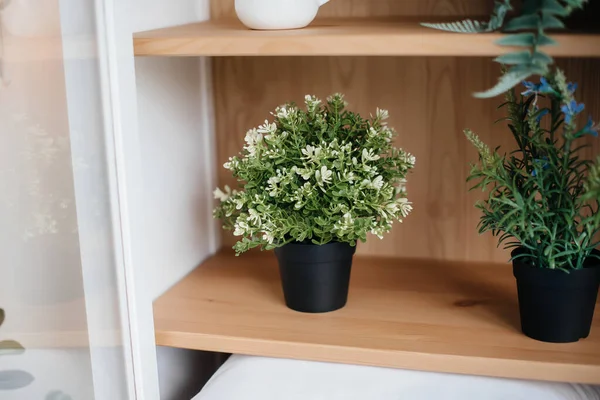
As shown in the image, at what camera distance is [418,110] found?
1273 mm

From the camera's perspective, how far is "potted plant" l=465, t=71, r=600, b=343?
918 millimetres

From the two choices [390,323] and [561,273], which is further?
[390,323]

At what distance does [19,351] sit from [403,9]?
817 mm

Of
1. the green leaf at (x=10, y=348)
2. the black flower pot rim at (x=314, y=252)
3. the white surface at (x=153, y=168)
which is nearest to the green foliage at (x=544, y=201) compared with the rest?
the black flower pot rim at (x=314, y=252)

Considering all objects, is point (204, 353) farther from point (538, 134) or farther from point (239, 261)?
point (538, 134)

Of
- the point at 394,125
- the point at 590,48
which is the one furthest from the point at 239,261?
the point at 590,48

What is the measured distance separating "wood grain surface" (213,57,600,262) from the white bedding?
37 centimetres

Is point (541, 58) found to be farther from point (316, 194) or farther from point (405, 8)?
point (405, 8)

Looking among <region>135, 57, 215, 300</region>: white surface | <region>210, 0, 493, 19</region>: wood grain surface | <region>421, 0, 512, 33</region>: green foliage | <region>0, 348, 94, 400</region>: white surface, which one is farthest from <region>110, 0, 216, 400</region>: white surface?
<region>421, 0, 512, 33</region>: green foliage

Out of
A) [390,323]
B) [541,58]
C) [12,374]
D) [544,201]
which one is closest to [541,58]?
[541,58]

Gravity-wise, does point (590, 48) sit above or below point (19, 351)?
above

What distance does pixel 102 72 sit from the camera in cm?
88

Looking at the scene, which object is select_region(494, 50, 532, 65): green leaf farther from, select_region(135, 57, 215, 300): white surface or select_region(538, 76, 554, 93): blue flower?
select_region(135, 57, 215, 300): white surface

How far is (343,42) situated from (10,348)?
522 mm
